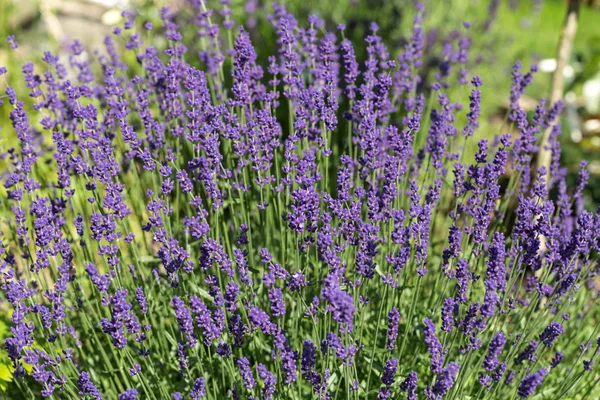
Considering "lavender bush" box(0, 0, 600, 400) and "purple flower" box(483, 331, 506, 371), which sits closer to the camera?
"purple flower" box(483, 331, 506, 371)

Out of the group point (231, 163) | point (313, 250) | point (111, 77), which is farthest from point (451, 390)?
point (111, 77)

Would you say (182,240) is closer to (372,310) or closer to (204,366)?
(204,366)

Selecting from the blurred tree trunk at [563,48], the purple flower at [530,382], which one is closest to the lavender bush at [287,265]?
the purple flower at [530,382]

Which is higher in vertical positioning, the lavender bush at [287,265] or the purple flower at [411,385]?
the lavender bush at [287,265]

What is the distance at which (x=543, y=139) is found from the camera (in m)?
4.04

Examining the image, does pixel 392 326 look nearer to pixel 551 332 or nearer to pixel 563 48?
pixel 551 332

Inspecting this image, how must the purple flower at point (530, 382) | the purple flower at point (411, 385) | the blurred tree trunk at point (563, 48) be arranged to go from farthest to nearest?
the blurred tree trunk at point (563, 48)
the purple flower at point (411, 385)
the purple flower at point (530, 382)

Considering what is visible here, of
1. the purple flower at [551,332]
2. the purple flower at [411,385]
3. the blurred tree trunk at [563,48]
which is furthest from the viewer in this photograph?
the blurred tree trunk at [563,48]

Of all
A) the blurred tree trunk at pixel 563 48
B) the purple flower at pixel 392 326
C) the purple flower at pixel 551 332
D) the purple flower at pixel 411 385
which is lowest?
the purple flower at pixel 411 385

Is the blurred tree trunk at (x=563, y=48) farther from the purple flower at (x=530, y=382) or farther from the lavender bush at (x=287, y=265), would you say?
the purple flower at (x=530, y=382)

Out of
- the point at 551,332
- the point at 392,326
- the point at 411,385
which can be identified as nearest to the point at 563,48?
the point at 551,332

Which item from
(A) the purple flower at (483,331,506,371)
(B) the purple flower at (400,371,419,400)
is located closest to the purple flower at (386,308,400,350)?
(B) the purple flower at (400,371,419,400)

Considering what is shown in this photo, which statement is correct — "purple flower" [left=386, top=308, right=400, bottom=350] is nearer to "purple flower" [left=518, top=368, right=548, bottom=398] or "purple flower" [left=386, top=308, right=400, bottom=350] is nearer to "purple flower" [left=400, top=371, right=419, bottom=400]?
"purple flower" [left=400, top=371, right=419, bottom=400]

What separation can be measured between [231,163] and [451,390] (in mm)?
1523
